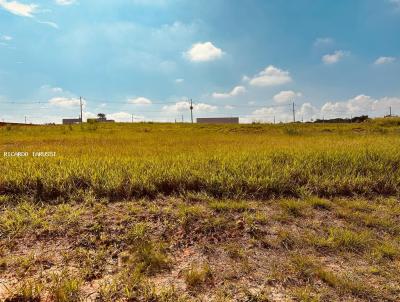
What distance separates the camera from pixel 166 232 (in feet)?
13.0

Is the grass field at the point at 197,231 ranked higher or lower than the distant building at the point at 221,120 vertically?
lower

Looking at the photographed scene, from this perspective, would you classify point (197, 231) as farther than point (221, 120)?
No

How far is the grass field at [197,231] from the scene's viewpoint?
293 cm

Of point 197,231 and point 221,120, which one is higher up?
point 221,120

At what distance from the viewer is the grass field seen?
2.93 metres

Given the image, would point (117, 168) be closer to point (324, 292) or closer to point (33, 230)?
point (33, 230)

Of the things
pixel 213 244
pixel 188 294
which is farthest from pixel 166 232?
pixel 188 294

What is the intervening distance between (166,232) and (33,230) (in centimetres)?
168

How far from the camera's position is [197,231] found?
4.04m

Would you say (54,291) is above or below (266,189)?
below

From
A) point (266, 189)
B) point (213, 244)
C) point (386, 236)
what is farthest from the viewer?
point (266, 189)

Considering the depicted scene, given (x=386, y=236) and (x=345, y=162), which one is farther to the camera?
(x=345, y=162)

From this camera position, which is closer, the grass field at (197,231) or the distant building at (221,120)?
the grass field at (197,231)

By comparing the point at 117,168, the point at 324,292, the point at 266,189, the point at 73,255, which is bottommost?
the point at 324,292
